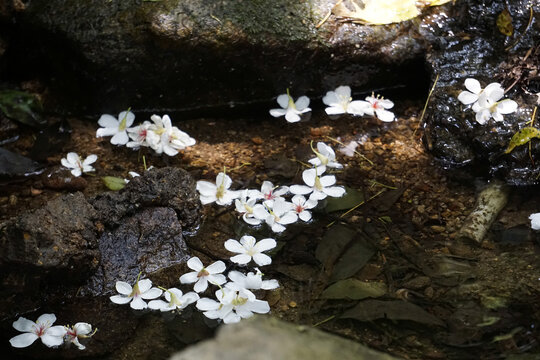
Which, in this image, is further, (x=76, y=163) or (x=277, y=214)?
(x=76, y=163)

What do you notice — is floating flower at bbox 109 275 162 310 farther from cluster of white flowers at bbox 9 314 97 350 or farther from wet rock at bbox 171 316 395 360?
wet rock at bbox 171 316 395 360

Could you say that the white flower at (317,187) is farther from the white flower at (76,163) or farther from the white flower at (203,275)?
the white flower at (76,163)

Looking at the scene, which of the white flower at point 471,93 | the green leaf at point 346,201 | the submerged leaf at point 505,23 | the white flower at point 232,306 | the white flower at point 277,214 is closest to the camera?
the white flower at point 232,306

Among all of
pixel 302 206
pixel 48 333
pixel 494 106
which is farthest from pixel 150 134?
pixel 494 106

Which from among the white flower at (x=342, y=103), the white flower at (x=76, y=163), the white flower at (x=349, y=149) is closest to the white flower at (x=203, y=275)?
the white flower at (x=76, y=163)

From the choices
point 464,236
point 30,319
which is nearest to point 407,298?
point 464,236

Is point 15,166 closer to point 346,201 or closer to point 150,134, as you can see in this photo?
point 150,134
